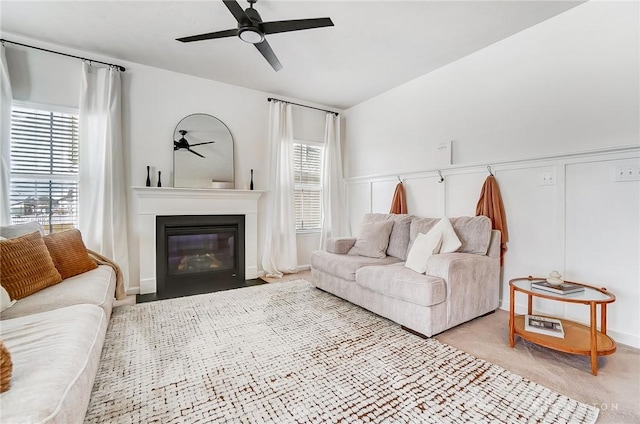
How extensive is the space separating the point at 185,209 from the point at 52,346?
256cm

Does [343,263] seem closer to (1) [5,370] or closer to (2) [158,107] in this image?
(1) [5,370]

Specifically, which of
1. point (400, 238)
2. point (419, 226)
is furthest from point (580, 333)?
point (400, 238)

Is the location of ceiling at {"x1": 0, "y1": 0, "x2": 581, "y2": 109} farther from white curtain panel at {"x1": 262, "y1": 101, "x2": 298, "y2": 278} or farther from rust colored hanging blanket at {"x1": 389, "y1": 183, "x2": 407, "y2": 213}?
rust colored hanging blanket at {"x1": 389, "y1": 183, "x2": 407, "y2": 213}

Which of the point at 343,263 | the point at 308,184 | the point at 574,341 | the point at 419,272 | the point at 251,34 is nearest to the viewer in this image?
the point at 574,341

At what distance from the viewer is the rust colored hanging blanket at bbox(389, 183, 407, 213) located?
3858 mm

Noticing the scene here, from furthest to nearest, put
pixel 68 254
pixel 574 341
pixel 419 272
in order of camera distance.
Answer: pixel 419 272 → pixel 68 254 → pixel 574 341

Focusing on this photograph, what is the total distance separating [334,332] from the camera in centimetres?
231

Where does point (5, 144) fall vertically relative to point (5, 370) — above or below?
above

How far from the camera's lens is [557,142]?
2.54 metres

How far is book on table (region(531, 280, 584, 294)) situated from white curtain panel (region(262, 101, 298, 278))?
9.91 feet

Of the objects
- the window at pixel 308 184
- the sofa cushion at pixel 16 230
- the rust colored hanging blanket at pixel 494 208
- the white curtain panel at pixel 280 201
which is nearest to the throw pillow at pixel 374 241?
the rust colored hanging blanket at pixel 494 208

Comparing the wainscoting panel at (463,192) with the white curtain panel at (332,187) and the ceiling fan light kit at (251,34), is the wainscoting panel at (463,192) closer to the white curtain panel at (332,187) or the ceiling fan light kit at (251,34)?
the white curtain panel at (332,187)

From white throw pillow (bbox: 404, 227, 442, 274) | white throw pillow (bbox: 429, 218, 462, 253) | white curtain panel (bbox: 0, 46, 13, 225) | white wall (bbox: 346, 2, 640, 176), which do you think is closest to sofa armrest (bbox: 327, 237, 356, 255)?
white throw pillow (bbox: 404, 227, 442, 274)

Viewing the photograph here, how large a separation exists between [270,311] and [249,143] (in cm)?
248
